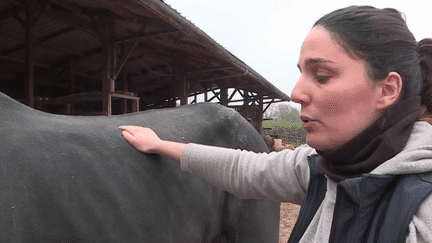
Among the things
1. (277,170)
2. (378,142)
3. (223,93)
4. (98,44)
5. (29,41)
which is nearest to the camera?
(378,142)

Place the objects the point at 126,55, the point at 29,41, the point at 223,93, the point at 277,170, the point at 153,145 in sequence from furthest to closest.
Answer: the point at 223,93, the point at 126,55, the point at 29,41, the point at 153,145, the point at 277,170

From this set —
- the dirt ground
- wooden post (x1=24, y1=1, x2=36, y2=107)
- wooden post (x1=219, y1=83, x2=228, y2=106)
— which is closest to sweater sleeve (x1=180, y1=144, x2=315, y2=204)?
the dirt ground

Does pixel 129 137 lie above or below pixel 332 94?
below

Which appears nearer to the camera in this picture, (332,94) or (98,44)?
(332,94)

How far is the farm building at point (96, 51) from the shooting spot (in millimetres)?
5281

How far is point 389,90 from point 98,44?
8068mm

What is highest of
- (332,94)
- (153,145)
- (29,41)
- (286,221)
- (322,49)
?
(29,41)

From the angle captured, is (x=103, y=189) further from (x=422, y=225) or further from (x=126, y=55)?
(x=126, y=55)

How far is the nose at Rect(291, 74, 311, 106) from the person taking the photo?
2.80 ft

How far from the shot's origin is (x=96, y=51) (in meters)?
8.22

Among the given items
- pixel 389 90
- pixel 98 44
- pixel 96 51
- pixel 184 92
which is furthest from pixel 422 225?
pixel 96 51

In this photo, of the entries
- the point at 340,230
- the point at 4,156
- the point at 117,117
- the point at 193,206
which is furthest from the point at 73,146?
the point at 340,230

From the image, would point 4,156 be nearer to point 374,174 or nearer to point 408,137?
point 374,174

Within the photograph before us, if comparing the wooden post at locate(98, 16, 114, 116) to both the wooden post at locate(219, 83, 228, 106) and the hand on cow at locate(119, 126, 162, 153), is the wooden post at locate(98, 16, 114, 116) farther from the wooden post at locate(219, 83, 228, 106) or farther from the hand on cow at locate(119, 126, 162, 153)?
the wooden post at locate(219, 83, 228, 106)
